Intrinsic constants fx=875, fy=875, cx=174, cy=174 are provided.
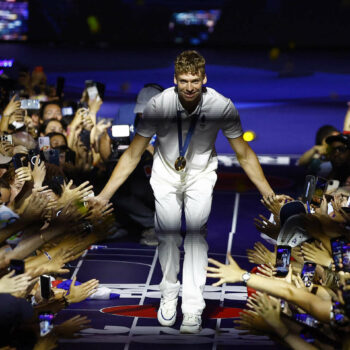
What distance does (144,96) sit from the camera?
8227 mm

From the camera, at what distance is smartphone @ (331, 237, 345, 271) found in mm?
4556

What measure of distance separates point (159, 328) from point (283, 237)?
1196 millimetres

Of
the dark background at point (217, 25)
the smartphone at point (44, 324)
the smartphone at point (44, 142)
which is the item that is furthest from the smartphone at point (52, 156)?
the dark background at point (217, 25)

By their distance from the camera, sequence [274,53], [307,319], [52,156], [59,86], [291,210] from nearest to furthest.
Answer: [307,319]
[291,210]
[52,156]
[59,86]
[274,53]

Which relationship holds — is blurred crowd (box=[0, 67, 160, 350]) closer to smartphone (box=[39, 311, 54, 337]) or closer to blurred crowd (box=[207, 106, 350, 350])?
smartphone (box=[39, 311, 54, 337])

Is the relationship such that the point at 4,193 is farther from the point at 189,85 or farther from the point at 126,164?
the point at 189,85

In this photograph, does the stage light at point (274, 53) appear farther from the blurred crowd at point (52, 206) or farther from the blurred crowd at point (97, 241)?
the blurred crowd at point (97, 241)

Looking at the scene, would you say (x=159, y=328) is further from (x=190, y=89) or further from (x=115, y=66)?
(x=115, y=66)

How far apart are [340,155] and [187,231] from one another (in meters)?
2.91

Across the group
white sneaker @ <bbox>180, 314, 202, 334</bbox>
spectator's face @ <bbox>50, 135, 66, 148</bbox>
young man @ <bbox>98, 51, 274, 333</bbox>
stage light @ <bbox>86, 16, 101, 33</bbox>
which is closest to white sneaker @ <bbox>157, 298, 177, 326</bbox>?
young man @ <bbox>98, 51, 274, 333</bbox>

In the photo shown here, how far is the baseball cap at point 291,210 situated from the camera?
196 inches

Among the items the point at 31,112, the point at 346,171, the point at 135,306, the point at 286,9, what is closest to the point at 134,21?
the point at 286,9

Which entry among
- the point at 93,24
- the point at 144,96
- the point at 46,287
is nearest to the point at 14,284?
the point at 46,287

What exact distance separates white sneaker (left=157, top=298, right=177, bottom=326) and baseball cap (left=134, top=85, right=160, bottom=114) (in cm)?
289
